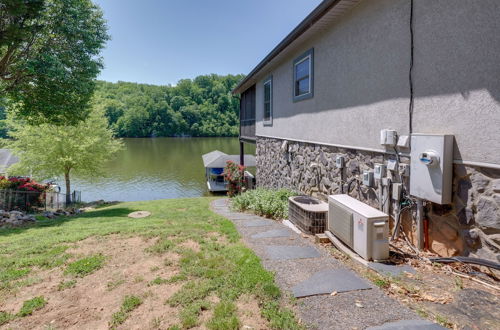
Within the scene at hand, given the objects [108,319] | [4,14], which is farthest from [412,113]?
[4,14]

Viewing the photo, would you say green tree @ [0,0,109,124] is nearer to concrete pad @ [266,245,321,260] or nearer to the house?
the house

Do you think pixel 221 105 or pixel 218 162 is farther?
pixel 221 105

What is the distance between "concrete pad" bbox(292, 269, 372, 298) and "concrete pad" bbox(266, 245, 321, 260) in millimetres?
612

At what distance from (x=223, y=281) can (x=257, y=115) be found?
33.9 ft

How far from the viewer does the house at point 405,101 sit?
3195 mm

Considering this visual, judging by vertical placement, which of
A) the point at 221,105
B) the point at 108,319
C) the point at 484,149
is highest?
the point at 221,105

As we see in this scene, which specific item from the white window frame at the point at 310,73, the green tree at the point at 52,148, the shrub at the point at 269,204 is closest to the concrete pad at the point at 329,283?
the shrub at the point at 269,204

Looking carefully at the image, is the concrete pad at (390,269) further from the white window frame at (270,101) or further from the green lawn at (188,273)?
the white window frame at (270,101)

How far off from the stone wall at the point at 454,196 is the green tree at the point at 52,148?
14.7 m

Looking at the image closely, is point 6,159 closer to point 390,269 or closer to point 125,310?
point 125,310

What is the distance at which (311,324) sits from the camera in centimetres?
263

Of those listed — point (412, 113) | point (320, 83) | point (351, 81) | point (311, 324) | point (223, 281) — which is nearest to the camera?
point (311, 324)

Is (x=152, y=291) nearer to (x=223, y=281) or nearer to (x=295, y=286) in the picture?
(x=223, y=281)

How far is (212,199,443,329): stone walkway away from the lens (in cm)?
263
